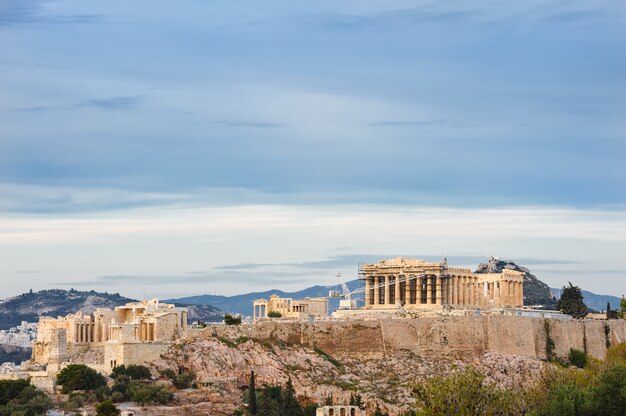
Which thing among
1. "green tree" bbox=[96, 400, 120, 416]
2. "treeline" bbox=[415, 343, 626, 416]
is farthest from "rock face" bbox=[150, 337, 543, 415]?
"treeline" bbox=[415, 343, 626, 416]

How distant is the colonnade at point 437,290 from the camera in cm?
13688

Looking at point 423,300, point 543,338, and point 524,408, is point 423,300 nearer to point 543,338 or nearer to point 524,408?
point 543,338

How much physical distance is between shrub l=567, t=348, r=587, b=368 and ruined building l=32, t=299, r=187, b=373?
114ft

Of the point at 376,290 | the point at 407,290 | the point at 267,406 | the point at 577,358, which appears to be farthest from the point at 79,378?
the point at 577,358

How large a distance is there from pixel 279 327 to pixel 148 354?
1466cm

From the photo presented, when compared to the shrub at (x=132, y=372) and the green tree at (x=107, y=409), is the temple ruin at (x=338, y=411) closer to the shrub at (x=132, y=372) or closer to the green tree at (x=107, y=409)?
the green tree at (x=107, y=409)

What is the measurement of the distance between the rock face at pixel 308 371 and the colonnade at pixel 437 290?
53.5ft

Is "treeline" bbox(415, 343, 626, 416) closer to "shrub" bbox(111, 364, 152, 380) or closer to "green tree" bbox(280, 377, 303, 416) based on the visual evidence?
"green tree" bbox(280, 377, 303, 416)

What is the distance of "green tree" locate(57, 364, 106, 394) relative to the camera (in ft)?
327

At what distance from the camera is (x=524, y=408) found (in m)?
89.2

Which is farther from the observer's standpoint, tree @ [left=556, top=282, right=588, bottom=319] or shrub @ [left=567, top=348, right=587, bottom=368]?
tree @ [left=556, top=282, right=588, bottom=319]

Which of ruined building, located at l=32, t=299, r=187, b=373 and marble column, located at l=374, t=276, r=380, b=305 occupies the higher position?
marble column, located at l=374, t=276, r=380, b=305

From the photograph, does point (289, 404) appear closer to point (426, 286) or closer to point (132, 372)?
point (132, 372)

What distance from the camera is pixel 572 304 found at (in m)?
145
